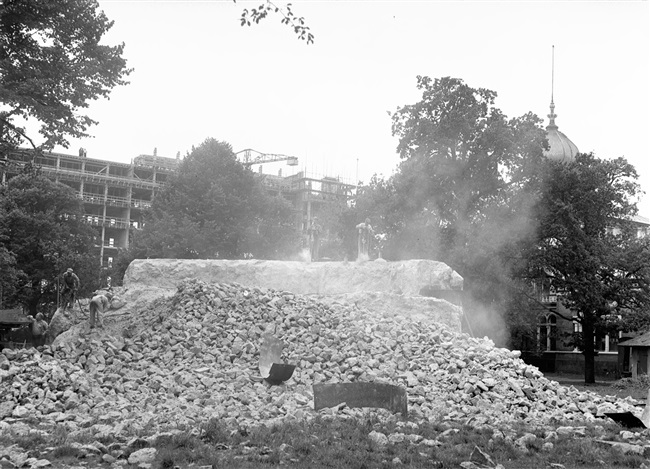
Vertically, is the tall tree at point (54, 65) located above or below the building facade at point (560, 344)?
above

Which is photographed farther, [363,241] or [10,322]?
[10,322]

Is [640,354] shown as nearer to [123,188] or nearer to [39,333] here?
[39,333]

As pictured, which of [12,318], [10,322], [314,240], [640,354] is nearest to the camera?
[314,240]

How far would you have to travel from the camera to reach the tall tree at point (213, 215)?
46.4 m

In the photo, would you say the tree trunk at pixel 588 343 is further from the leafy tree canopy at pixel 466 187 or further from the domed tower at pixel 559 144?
the domed tower at pixel 559 144

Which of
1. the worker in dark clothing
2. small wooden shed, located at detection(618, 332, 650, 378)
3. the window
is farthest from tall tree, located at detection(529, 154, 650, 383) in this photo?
the worker in dark clothing

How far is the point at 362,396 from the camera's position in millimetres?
17516

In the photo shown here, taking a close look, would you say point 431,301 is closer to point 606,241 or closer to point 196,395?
point 196,395

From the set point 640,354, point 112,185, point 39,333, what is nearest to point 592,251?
point 640,354

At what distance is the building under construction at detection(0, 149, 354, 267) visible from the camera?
85.9 meters

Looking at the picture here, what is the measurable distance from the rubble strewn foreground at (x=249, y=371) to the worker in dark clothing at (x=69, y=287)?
4069mm

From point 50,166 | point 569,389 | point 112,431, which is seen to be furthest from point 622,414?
point 50,166

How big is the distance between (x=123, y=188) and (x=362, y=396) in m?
77.4

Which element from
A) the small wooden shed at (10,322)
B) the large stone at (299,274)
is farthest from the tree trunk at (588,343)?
the small wooden shed at (10,322)
